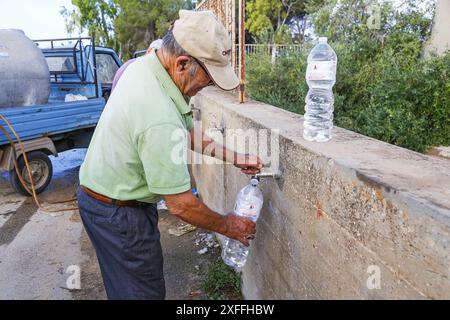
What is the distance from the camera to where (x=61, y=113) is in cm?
536

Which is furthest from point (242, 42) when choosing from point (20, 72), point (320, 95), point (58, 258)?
point (20, 72)

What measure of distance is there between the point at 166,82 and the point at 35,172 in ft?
14.4

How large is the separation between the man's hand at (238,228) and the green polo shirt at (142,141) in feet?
1.31

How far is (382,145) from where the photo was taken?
6.05ft

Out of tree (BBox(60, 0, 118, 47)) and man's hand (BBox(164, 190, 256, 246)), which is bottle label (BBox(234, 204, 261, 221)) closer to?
man's hand (BBox(164, 190, 256, 246))

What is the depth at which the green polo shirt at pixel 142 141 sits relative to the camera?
152 centimetres

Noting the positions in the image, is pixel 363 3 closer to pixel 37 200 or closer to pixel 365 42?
pixel 365 42

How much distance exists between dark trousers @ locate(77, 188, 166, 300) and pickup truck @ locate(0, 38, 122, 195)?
354 centimetres

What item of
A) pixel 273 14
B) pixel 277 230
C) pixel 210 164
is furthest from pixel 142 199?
pixel 273 14

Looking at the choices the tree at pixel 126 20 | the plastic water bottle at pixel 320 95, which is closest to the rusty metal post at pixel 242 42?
the plastic water bottle at pixel 320 95

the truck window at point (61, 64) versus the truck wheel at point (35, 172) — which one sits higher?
the truck window at point (61, 64)

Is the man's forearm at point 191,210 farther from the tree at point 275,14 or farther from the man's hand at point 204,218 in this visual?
the tree at point 275,14

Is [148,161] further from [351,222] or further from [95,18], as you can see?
[95,18]

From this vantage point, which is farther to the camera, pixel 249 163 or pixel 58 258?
pixel 58 258
